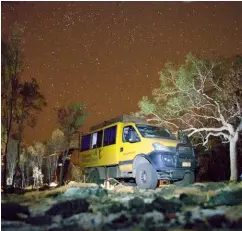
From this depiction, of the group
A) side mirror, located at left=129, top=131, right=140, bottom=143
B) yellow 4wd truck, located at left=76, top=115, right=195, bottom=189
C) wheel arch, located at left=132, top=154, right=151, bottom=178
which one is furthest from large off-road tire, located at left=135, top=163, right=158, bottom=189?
side mirror, located at left=129, top=131, right=140, bottom=143

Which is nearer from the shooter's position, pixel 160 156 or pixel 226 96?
pixel 160 156

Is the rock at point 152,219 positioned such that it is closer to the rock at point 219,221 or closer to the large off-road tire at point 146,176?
the rock at point 219,221

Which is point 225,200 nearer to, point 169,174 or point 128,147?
point 169,174

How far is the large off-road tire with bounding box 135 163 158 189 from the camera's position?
11.0 metres

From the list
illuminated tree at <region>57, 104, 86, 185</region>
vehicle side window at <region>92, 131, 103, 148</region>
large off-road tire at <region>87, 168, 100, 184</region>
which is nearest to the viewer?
vehicle side window at <region>92, 131, 103, 148</region>

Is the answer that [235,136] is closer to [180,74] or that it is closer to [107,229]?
[180,74]

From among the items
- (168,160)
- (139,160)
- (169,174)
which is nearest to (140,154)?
(139,160)

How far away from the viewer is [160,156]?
11.0 meters

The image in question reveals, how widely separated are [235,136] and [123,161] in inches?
251

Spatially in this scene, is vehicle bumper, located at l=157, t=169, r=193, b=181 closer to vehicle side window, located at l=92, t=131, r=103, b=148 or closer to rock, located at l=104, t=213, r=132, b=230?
vehicle side window, located at l=92, t=131, r=103, b=148

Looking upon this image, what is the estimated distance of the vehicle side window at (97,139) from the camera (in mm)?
13865

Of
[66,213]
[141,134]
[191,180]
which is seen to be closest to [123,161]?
[141,134]

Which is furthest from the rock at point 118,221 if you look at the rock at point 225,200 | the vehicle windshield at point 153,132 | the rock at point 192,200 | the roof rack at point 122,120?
the roof rack at point 122,120

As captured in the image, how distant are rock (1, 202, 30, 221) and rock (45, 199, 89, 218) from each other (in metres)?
0.45
